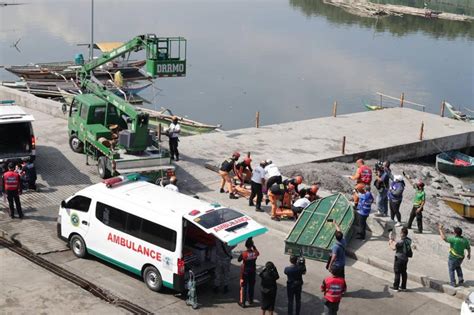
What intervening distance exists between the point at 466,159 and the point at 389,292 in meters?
18.4

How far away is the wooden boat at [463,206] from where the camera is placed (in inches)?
922

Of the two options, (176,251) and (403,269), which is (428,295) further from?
(176,251)

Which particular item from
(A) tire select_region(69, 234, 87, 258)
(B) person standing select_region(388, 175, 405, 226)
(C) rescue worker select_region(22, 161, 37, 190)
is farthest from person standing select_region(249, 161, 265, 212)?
(C) rescue worker select_region(22, 161, 37, 190)

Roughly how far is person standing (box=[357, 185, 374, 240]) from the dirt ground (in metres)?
4.78

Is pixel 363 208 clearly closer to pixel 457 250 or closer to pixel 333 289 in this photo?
pixel 457 250

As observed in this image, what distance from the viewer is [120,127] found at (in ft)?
72.6

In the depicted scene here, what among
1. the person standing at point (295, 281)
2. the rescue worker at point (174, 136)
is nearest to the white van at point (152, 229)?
the person standing at point (295, 281)

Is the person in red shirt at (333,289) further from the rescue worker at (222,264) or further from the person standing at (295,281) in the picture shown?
the rescue worker at (222,264)

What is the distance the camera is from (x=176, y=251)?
42.1 feet

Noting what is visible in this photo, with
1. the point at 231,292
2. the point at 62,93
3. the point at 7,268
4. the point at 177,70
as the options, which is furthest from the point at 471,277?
the point at 62,93

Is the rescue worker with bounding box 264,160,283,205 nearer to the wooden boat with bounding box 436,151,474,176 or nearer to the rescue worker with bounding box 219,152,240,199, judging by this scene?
the rescue worker with bounding box 219,152,240,199

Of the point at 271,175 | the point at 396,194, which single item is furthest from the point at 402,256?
the point at 271,175

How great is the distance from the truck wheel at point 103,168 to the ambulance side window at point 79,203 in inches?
216

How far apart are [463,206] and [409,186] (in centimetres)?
285
